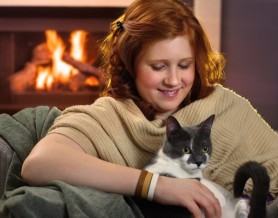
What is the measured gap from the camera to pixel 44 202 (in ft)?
3.36

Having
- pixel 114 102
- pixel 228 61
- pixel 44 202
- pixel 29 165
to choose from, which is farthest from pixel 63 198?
pixel 228 61

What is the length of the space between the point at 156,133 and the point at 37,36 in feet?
5.80

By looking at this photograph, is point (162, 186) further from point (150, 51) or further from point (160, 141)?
point (150, 51)

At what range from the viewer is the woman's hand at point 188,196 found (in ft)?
3.60

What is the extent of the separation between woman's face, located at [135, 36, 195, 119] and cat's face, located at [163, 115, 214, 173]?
22 centimetres

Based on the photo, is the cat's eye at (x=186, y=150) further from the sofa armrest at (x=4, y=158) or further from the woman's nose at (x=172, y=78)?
the sofa armrest at (x=4, y=158)

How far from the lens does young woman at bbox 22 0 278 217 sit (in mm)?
1163

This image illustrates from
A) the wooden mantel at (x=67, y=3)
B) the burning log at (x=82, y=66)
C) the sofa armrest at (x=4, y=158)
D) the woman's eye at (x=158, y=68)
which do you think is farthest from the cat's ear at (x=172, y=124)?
the burning log at (x=82, y=66)

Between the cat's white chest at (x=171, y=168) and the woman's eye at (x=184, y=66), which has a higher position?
the woman's eye at (x=184, y=66)

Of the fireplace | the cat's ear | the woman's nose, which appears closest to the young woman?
the woman's nose

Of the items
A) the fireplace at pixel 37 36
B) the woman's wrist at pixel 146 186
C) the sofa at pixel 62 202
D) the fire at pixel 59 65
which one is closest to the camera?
the sofa at pixel 62 202

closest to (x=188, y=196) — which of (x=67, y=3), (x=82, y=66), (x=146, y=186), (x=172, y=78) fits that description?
(x=146, y=186)

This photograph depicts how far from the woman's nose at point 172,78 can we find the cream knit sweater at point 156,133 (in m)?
0.09

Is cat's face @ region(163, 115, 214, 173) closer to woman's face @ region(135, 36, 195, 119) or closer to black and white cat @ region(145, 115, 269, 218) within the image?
black and white cat @ region(145, 115, 269, 218)
